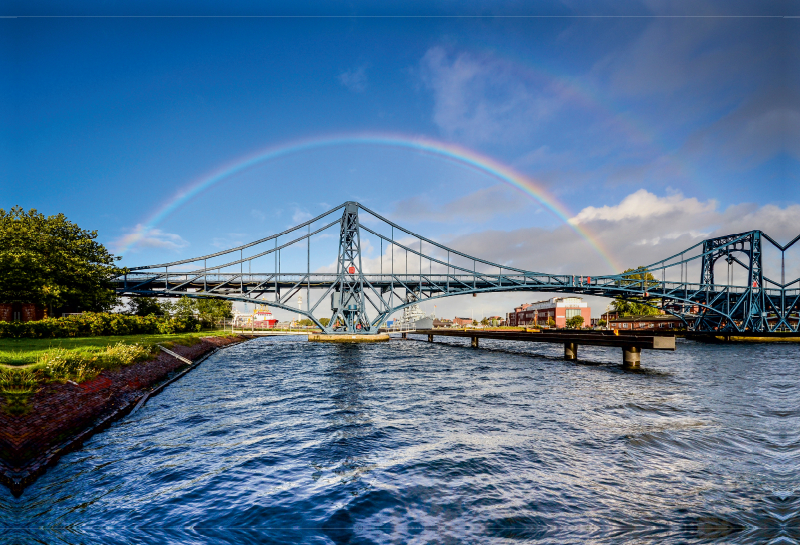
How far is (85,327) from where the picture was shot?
1470 inches

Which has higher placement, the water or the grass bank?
the grass bank

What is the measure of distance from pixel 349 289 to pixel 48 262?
150ft

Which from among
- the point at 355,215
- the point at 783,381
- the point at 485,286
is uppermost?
the point at 355,215

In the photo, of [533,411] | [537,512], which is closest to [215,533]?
[537,512]

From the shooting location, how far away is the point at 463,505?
331 inches

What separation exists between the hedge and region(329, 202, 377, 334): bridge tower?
1175 inches

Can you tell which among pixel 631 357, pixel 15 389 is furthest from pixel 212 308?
pixel 15 389

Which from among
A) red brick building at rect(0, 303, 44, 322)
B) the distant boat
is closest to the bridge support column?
red brick building at rect(0, 303, 44, 322)

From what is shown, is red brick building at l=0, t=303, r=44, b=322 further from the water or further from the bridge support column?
the bridge support column

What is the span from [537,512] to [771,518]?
416 cm

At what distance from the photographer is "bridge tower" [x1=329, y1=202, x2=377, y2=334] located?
79375mm

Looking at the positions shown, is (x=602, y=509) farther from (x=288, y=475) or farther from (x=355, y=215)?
(x=355, y=215)

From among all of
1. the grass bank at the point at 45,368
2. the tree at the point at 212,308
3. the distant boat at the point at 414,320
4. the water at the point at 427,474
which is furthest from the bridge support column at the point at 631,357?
the distant boat at the point at 414,320

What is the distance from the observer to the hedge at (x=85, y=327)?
2945 centimetres
